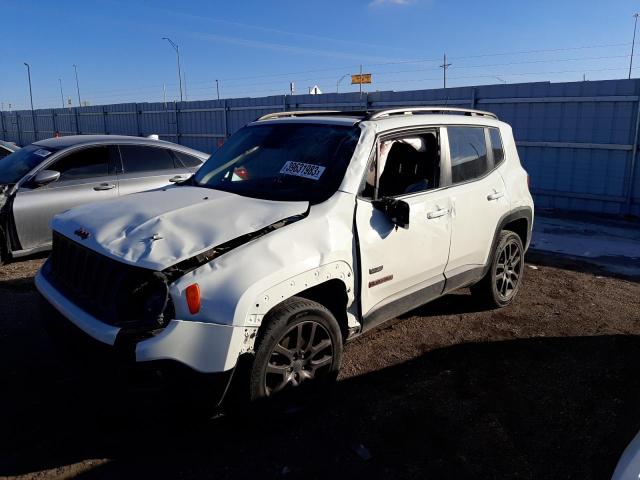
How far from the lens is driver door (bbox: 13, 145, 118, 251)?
252 inches

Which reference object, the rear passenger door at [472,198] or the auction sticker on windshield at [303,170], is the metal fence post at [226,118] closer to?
the rear passenger door at [472,198]

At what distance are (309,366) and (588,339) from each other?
9.19 feet

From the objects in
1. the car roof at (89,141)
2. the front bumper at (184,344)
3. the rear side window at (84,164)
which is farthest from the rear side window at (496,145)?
the rear side window at (84,164)

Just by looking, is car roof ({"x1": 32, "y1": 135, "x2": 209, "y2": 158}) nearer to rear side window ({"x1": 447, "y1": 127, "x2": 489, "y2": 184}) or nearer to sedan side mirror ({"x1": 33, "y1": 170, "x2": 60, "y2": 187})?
sedan side mirror ({"x1": 33, "y1": 170, "x2": 60, "y2": 187})

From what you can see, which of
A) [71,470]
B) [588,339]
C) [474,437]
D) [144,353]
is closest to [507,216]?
[588,339]

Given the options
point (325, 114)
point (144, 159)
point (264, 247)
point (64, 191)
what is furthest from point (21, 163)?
point (264, 247)

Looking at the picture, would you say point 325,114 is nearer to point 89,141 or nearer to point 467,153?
point 467,153

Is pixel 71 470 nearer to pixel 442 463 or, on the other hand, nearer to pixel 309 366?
pixel 309 366

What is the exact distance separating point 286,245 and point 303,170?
871mm

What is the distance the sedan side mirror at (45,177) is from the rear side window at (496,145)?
516 centimetres

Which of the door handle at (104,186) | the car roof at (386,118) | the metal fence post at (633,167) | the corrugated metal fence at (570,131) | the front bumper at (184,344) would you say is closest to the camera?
the front bumper at (184,344)

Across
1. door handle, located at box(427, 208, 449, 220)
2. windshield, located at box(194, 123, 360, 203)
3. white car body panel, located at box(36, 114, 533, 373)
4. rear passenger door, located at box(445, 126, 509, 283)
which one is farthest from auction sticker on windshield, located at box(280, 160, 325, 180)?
rear passenger door, located at box(445, 126, 509, 283)

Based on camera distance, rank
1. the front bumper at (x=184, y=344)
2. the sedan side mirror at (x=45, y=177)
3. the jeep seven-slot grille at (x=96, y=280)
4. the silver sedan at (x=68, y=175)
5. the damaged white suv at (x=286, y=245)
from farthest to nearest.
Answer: the sedan side mirror at (x=45, y=177), the silver sedan at (x=68, y=175), the jeep seven-slot grille at (x=96, y=280), the damaged white suv at (x=286, y=245), the front bumper at (x=184, y=344)

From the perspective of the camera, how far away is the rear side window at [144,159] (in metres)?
7.39
